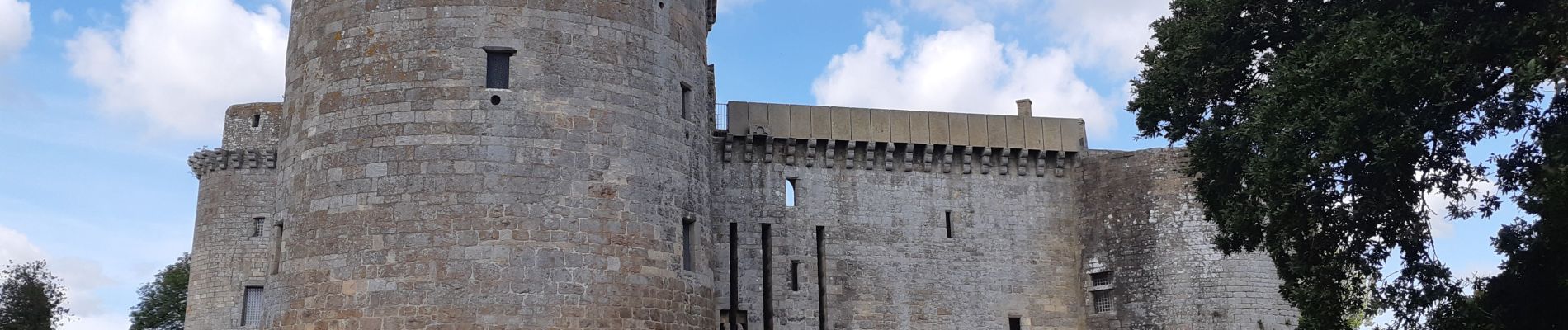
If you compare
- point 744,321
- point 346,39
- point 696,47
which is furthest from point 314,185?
point 744,321

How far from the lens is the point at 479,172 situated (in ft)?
60.1

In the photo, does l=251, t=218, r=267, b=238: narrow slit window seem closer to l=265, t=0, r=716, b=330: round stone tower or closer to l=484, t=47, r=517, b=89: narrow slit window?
l=265, t=0, r=716, b=330: round stone tower

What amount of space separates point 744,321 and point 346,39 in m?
8.64

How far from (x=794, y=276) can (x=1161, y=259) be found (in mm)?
6680

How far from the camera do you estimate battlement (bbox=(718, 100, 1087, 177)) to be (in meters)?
26.0

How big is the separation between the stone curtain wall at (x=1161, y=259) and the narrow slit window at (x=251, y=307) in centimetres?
1512

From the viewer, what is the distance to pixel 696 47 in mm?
21547

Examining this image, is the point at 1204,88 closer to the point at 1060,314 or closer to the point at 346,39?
the point at 1060,314

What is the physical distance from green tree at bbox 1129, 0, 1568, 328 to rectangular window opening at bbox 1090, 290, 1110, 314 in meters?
8.91

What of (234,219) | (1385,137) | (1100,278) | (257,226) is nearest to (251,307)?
(257,226)

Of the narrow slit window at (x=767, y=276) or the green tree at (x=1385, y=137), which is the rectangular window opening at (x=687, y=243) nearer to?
the narrow slit window at (x=767, y=276)

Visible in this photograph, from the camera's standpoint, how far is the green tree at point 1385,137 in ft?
51.3

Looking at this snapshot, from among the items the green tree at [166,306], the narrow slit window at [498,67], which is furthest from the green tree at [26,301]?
the narrow slit window at [498,67]

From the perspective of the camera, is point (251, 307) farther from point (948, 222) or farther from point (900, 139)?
point (948, 222)
